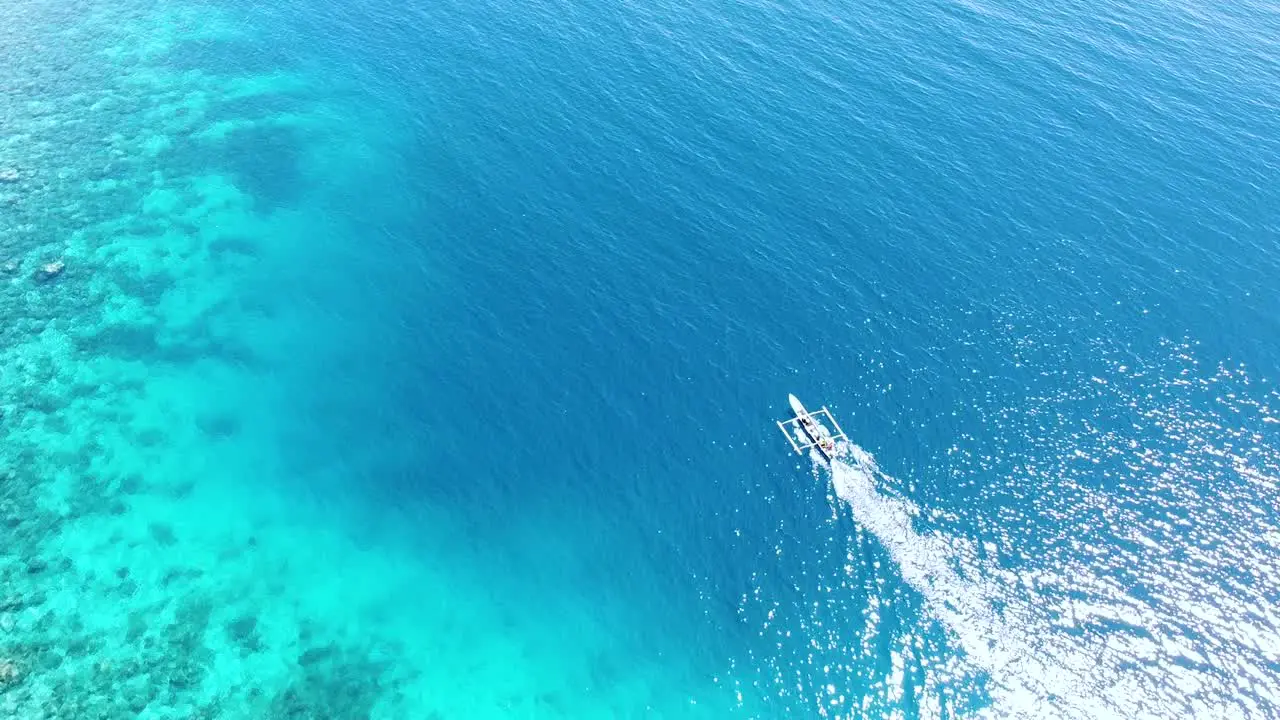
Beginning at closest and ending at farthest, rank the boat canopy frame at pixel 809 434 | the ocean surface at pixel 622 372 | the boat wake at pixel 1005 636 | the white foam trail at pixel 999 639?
the white foam trail at pixel 999 639
the boat wake at pixel 1005 636
the ocean surface at pixel 622 372
the boat canopy frame at pixel 809 434

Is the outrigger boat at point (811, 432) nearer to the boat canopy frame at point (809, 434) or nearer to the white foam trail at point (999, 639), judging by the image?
the boat canopy frame at point (809, 434)

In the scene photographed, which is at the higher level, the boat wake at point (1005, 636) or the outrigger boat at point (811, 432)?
the outrigger boat at point (811, 432)

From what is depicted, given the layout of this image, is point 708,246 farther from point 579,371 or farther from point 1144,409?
point 1144,409

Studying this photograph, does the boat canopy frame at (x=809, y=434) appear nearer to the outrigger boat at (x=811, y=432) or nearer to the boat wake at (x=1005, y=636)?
the outrigger boat at (x=811, y=432)

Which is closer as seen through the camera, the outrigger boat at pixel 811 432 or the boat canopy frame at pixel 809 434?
the outrigger boat at pixel 811 432

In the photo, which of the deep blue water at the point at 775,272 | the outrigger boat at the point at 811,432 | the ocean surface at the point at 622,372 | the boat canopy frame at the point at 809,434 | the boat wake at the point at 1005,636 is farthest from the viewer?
the boat canopy frame at the point at 809,434

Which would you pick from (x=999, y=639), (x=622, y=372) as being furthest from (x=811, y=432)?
(x=999, y=639)

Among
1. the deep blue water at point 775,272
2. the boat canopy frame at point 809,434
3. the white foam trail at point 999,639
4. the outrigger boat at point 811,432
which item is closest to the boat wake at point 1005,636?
the white foam trail at point 999,639

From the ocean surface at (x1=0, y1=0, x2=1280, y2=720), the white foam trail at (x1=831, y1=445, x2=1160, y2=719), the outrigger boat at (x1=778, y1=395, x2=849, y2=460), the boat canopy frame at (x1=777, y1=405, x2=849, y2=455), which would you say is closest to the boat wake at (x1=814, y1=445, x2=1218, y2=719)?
the white foam trail at (x1=831, y1=445, x2=1160, y2=719)
